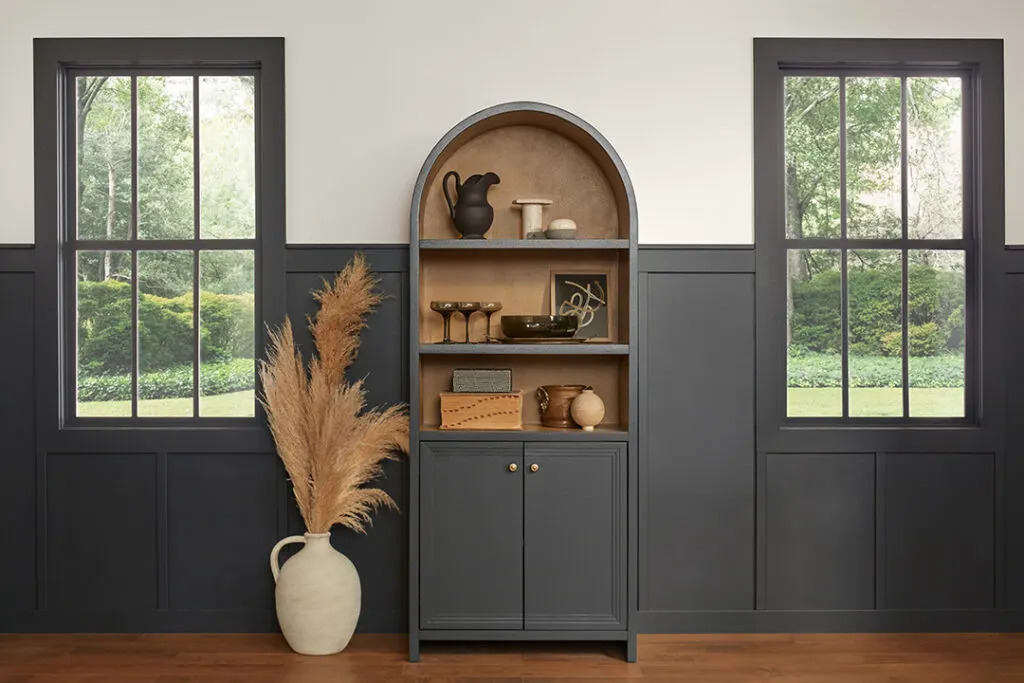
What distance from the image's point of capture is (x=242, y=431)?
4.02 m

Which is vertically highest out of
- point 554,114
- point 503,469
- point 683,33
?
point 683,33

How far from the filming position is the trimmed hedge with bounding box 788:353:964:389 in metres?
4.15

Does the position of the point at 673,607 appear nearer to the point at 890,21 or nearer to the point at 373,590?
the point at 373,590

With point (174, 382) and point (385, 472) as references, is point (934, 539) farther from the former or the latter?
point (174, 382)

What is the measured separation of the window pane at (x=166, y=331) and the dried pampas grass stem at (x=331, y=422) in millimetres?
487

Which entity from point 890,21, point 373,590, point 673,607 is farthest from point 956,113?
point 373,590

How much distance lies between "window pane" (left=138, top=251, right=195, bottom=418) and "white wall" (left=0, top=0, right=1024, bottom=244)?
573 mm

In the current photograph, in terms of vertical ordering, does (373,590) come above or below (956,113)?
below

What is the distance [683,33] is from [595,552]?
2387 millimetres

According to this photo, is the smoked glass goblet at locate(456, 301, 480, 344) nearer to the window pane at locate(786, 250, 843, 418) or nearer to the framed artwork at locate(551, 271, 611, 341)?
the framed artwork at locate(551, 271, 611, 341)

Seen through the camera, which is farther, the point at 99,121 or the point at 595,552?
the point at 99,121

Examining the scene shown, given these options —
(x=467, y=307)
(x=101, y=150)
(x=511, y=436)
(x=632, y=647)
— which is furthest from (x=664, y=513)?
(x=101, y=150)

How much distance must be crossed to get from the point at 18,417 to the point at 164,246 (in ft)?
3.38

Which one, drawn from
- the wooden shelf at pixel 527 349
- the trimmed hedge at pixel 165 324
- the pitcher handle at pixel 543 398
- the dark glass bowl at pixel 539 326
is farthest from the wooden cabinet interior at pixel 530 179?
the trimmed hedge at pixel 165 324
